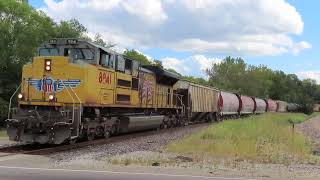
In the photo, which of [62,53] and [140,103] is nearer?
[62,53]

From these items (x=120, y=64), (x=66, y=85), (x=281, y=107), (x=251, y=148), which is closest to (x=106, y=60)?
(x=120, y=64)

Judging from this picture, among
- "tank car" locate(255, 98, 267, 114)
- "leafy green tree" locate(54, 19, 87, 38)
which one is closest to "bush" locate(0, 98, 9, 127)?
"leafy green tree" locate(54, 19, 87, 38)

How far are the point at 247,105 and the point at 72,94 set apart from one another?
43558 millimetres

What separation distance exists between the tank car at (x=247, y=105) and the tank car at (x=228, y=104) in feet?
4.79

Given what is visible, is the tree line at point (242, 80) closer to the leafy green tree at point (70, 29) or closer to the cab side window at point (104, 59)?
the leafy green tree at point (70, 29)

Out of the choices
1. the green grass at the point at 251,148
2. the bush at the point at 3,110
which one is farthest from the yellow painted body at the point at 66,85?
the bush at the point at 3,110

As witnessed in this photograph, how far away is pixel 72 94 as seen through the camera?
1841 centimetres

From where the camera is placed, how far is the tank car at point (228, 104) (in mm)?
47906

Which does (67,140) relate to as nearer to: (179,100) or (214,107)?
(179,100)

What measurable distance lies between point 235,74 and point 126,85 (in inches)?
4225

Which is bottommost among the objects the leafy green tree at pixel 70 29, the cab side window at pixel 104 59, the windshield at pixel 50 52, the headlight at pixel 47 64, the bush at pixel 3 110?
the bush at pixel 3 110

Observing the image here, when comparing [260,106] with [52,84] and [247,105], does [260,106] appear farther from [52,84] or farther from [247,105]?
[52,84]

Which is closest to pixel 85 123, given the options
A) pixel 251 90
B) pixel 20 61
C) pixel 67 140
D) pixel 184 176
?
pixel 67 140

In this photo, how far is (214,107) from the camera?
4512 centimetres
